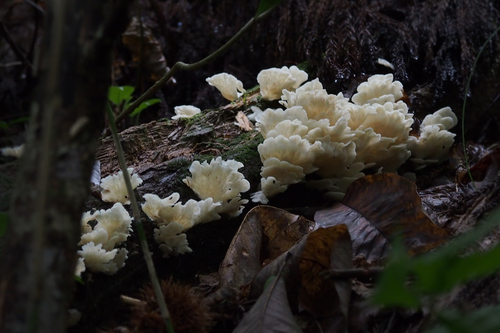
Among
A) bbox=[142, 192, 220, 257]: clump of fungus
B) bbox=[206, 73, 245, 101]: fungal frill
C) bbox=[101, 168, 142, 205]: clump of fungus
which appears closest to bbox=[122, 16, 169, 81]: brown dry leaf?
bbox=[206, 73, 245, 101]: fungal frill

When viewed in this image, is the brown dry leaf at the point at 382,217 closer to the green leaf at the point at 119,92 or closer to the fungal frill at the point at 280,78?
the fungal frill at the point at 280,78

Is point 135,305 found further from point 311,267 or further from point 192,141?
point 192,141

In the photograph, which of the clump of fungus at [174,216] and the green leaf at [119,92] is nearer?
the clump of fungus at [174,216]

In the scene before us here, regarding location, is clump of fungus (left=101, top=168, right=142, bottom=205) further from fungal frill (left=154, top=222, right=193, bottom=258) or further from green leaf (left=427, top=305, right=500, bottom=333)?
green leaf (left=427, top=305, right=500, bottom=333)

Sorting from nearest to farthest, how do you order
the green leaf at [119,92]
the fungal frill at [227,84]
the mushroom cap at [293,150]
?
the mushroom cap at [293,150], the fungal frill at [227,84], the green leaf at [119,92]

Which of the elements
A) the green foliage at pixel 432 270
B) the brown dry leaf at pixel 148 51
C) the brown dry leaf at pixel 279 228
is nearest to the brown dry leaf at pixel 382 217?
the brown dry leaf at pixel 279 228

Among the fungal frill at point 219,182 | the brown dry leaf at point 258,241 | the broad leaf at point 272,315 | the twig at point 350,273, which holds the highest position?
the fungal frill at point 219,182

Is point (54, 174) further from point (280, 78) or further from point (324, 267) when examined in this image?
point (280, 78)
